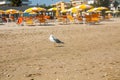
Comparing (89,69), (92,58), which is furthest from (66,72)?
(92,58)

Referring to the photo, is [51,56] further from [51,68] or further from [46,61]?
[51,68]

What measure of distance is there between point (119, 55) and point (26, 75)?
413cm

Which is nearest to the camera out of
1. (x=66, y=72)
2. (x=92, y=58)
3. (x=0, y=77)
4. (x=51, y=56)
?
(x=0, y=77)

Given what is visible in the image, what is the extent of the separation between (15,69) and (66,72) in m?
1.37

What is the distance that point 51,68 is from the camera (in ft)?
26.1

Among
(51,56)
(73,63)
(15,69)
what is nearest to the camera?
(15,69)

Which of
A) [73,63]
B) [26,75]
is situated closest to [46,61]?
[73,63]

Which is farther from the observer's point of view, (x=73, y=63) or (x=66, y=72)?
(x=73, y=63)

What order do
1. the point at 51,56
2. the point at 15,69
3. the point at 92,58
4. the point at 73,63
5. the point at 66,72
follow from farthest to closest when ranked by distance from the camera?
1. the point at 51,56
2. the point at 92,58
3. the point at 73,63
4. the point at 15,69
5. the point at 66,72

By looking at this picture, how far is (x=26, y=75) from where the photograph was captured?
7.12 meters

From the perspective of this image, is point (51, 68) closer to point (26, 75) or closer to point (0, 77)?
point (26, 75)

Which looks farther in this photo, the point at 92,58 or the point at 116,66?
the point at 92,58

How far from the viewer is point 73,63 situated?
870 centimetres

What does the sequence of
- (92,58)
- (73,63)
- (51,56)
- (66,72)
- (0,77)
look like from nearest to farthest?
1. (0,77)
2. (66,72)
3. (73,63)
4. (92,58)
5. (51,56)
